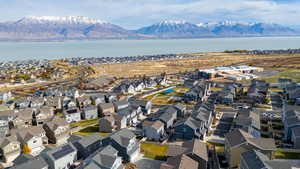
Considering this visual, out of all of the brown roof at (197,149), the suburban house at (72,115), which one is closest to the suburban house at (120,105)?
the suburban house at (72,115)

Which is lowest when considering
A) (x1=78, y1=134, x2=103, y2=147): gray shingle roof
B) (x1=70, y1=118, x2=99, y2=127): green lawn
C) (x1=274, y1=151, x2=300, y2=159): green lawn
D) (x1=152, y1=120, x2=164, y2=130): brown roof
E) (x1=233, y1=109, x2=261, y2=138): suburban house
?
(x1=70, y1=118, x2=99, y2=127): green lawn

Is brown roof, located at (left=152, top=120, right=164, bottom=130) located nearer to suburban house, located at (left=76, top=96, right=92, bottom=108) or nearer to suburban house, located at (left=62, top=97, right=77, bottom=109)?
suburban house, located at (left=76, top=96, right=92, bottom=108)

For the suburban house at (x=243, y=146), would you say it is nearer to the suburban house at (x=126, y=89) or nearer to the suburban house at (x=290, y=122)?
the suburban house at (x=290, y=122)

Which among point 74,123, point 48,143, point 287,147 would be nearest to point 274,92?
point 287,147

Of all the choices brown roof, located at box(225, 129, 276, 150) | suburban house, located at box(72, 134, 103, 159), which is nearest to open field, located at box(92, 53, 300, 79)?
suburban house, located at box(72, 134, 103, 159)

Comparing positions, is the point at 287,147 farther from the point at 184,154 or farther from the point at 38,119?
the point at 38,119

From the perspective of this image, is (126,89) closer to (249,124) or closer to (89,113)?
(89,113)

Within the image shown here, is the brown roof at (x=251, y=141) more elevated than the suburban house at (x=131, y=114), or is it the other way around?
the brown roof at (x=251, y=141)
